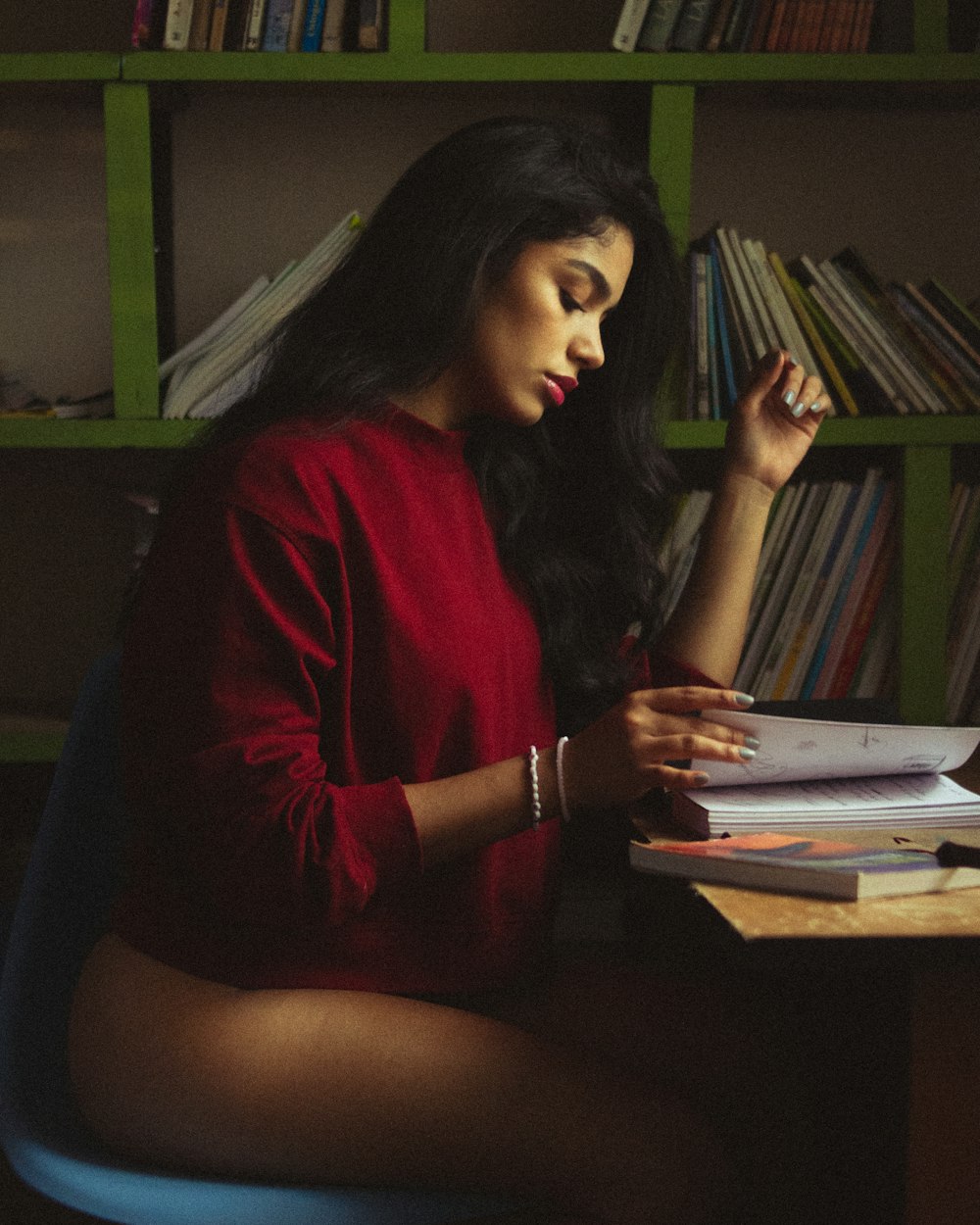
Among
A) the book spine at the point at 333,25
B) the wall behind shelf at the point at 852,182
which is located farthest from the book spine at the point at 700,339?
the book spine at the point at 333,25

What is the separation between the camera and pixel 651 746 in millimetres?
952

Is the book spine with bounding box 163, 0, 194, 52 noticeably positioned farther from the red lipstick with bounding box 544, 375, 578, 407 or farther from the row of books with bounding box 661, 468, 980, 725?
the row of books with bounding box 661, 468, 980, 725

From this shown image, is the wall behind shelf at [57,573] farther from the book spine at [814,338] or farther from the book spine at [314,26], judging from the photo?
the book spine at [814,338]

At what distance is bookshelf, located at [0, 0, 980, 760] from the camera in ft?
5.61

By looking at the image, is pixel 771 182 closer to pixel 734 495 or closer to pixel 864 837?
pixel 734 495

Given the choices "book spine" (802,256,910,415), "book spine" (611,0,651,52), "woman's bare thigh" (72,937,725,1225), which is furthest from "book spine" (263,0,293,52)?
"woman's bare thigh" (72,937,725,1225)

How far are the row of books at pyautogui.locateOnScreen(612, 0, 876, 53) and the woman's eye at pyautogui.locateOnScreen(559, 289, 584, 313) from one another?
71cm

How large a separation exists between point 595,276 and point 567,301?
3 cm

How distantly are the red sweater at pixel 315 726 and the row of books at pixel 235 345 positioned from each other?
71 centimetres

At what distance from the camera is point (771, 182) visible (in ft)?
6.81

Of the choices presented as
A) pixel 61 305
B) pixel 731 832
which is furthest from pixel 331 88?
pixel 731 832

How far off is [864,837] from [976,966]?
0.25 metres

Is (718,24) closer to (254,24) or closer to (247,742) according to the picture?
(254,24)

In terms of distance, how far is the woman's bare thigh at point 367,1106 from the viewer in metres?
0.91
